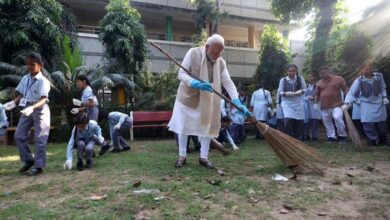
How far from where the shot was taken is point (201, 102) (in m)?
5.04

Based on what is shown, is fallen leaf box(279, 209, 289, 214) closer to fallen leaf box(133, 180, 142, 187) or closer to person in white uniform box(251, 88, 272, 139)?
fallen leaf box(133, 180, 142, 187)

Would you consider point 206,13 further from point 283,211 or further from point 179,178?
point 283,211

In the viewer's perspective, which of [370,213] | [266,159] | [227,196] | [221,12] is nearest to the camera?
[370,213]

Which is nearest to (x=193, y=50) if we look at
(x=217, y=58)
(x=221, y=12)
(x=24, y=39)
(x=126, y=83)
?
(x=217, y=58)

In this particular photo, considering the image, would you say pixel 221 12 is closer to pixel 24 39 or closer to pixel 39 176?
pixel 24 39

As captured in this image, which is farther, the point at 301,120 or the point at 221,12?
the point at 221,12

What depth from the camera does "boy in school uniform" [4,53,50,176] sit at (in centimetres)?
517

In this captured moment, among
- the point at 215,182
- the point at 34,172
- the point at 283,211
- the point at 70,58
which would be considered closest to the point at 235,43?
the point at 70,58

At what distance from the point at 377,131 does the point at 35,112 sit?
22.4ft

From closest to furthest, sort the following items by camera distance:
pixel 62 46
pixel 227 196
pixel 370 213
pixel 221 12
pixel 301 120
→ pixel 370 213, pixel 227 196, pixel 301 120, pixel 62 46, pixel 221 12

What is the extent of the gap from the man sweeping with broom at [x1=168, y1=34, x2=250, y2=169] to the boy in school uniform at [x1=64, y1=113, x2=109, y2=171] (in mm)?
1365

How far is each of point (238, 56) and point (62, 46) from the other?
33.5 ft

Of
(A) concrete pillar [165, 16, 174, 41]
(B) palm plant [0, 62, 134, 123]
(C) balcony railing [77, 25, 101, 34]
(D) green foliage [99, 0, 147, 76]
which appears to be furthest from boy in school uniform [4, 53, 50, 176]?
(A) concrete pillar [165, 16, 174, 41]

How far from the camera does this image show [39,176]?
5.01m
